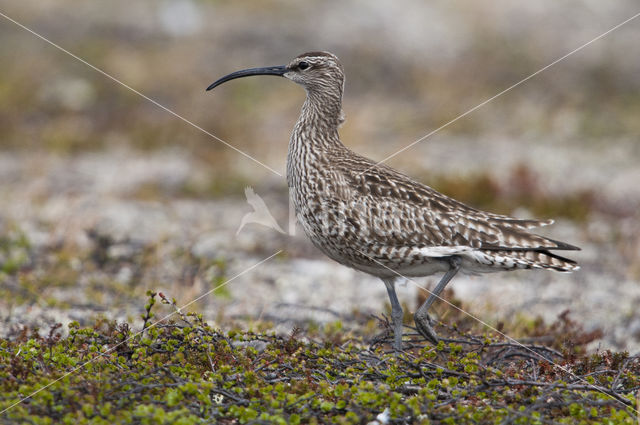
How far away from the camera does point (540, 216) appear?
12812 millimetres

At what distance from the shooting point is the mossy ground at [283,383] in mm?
4848

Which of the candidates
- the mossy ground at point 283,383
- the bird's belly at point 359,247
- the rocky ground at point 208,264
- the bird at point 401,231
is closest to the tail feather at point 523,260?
the bird at point 401,231

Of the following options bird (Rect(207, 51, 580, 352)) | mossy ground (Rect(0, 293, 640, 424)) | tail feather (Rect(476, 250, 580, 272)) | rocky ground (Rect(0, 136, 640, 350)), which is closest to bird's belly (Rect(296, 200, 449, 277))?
Answer: bird (Rect(207, 51, 580, 352))

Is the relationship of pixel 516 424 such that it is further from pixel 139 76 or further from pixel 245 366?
pixel 139 76

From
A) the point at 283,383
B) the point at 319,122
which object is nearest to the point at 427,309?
the point at 283,383

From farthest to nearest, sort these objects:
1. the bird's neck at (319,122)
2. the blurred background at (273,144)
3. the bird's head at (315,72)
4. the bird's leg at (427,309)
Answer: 1. the blurred background at (273,144)
2. the bird's head at (315,72)
3. the bird's neck at (319,122)
4. the bird's leg at (427,309)

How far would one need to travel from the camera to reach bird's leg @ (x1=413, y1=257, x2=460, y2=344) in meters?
6.52

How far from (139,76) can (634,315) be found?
12903 millimetres

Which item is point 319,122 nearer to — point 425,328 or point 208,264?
point 425,328

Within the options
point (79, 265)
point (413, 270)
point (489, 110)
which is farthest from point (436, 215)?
point (489, 110)

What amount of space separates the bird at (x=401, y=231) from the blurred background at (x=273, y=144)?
1195 millimetres

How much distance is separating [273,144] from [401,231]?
9.31 metres

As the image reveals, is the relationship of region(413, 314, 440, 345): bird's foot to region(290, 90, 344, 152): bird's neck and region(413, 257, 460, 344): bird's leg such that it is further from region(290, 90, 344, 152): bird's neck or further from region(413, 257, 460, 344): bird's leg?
region(290, 90, 344, 152): bird's neck

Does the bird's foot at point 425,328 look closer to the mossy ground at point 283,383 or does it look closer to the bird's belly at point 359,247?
the mossy ground at point 283,383
